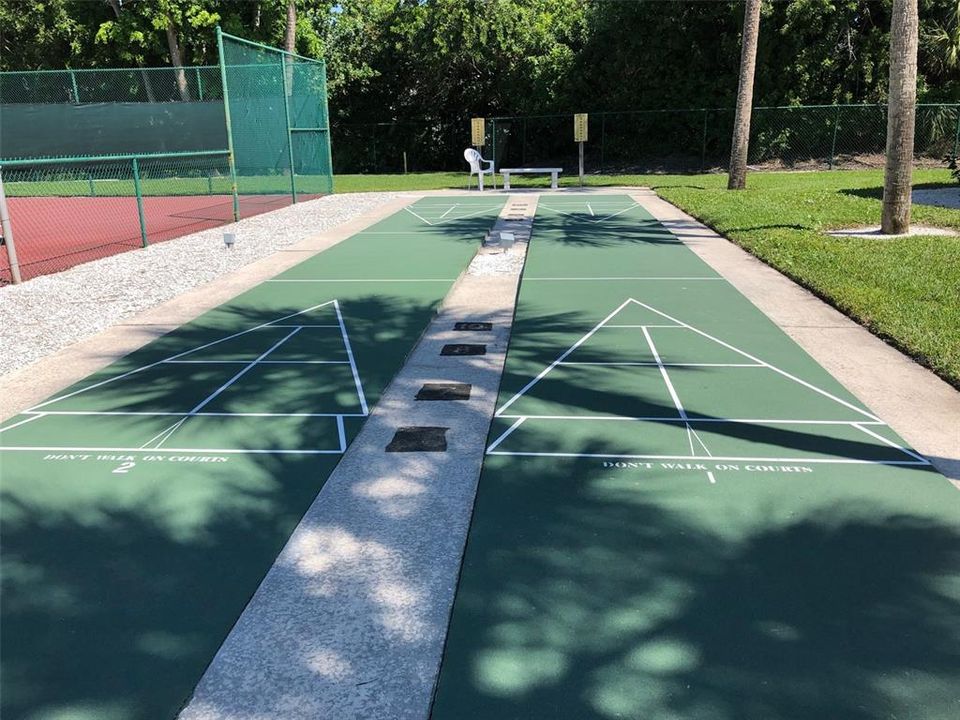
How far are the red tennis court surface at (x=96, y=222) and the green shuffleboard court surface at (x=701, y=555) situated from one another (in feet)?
28.9

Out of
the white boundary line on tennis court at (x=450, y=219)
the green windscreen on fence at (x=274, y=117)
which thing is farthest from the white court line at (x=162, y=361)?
the green windscreen on fence at (x=274, y=117)

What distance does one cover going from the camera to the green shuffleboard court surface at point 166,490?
284 centimetres

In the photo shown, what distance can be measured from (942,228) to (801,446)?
9.63 metres

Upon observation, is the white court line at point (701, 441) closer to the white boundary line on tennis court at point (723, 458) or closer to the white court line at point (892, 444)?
the white boundary line on tennis court at point (723, 458)

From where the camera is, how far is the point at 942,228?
12242 mm

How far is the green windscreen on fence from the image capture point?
51.0 feet

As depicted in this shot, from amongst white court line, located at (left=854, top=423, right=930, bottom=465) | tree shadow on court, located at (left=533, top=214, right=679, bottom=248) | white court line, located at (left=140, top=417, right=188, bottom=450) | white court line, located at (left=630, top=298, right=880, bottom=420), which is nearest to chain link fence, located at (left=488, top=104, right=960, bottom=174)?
tree shadow on court, located at (left=533, top=214, right=679, bottom=248)

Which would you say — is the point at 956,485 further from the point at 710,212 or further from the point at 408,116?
the point at 408,116

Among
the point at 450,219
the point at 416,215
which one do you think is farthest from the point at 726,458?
the point at 416,215

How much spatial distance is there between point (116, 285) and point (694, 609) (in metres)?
8.82

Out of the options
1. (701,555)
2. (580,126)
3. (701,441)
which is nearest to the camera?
(701,555)

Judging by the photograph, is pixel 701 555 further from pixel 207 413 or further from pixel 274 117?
pixel 274 117

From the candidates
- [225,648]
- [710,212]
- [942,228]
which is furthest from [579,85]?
[225,648]

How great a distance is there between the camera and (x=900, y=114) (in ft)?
36.3
